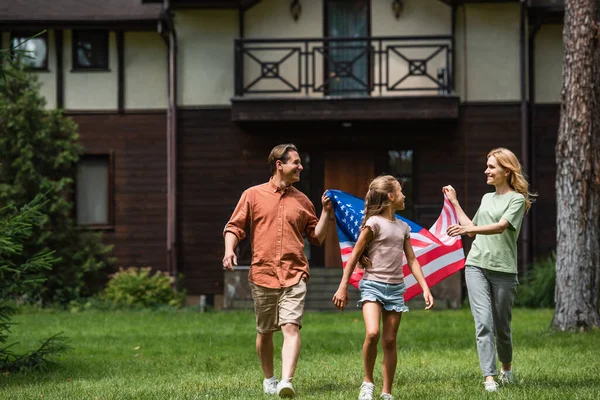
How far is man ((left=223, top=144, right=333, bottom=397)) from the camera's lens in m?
8.38

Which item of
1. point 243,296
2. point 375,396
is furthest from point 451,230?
point 243,296

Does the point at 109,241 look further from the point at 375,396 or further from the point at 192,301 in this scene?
the point at 375,396

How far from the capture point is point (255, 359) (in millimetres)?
11914

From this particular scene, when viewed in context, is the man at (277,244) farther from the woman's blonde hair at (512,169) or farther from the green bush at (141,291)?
the green bush at (141,291)

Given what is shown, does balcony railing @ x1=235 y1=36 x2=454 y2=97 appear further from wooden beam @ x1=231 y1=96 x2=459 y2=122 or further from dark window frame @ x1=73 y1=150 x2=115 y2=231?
dark window frame @ x1=73 y1=150 x2=115 y2=231

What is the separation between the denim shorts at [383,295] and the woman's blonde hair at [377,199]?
17cm

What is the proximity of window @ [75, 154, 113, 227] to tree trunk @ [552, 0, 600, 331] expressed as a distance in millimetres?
11559

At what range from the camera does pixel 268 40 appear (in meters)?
21.1

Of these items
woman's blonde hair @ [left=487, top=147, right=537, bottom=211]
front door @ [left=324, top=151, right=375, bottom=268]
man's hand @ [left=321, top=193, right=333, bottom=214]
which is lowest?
man's hand @ [left=321, top=193, right=333, bottom=214]

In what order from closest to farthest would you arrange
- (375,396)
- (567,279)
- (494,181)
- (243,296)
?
(375,396) → (494,181) → (567,279) → (243,296)

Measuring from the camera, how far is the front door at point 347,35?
22297mm

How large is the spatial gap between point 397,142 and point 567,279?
8.55 meters

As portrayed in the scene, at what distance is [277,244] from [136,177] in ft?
47.5

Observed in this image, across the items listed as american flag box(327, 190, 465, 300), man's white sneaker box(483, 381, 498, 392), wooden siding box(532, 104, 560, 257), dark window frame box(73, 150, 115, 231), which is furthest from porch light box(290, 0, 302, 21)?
man's white sneaker box(483, 381, 498, 392)
